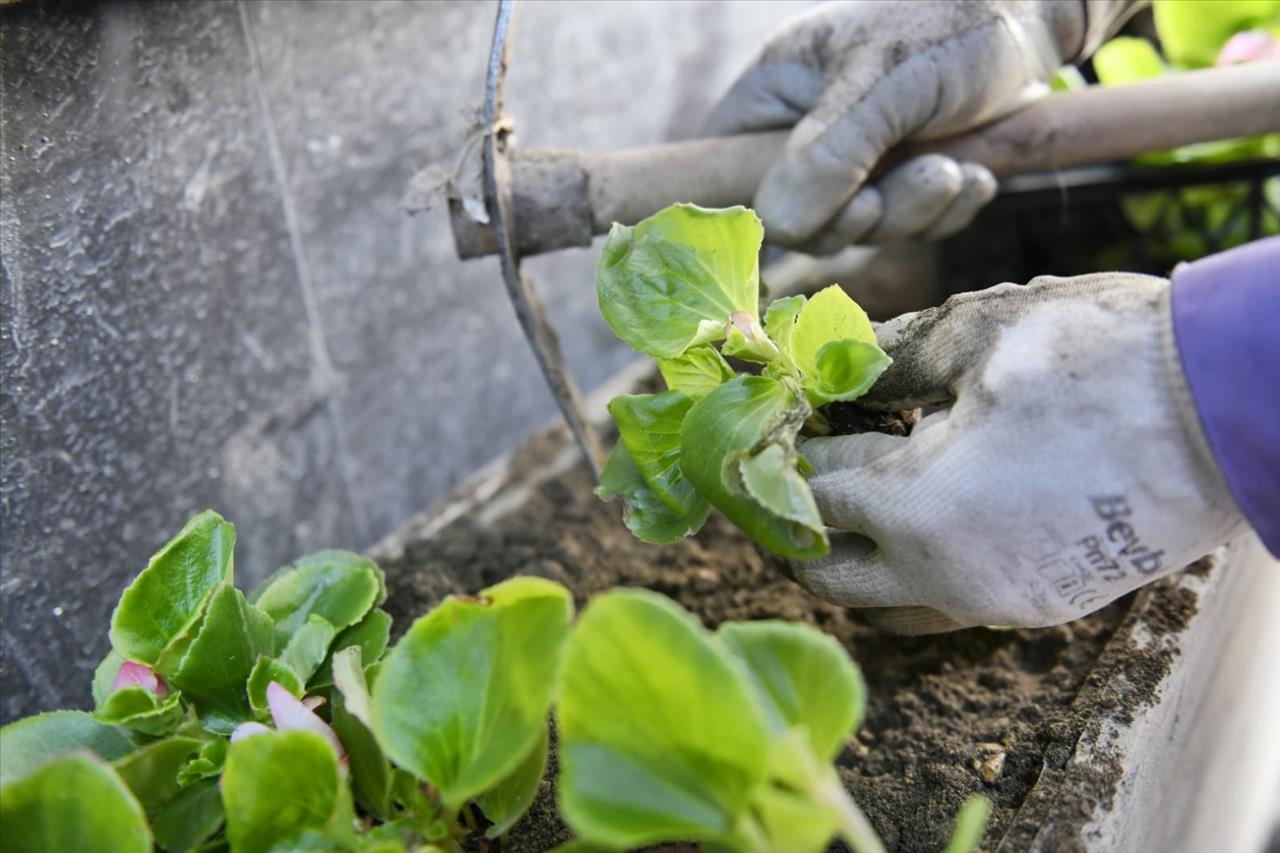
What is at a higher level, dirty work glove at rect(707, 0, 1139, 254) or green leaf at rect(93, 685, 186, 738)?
dirty work glove at rect(707, 0, 1139, 254)

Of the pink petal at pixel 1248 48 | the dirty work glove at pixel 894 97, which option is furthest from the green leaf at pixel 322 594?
the pink petal at pixel 1248 48

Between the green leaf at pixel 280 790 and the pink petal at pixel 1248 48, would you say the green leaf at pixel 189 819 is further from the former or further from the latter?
the pink petal at pixel 1248 48

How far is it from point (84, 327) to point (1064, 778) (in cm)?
70

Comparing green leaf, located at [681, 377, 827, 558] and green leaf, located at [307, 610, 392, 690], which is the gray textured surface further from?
green leaf, located at [681, 377, 827, 558]

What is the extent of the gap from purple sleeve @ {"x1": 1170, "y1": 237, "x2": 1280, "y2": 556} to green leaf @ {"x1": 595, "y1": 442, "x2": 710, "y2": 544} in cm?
26

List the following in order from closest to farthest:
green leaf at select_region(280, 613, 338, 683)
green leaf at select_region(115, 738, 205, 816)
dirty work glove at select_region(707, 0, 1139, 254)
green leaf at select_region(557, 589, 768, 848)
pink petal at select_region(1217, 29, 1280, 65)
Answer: green leaf at select_region(557, 589, 768, 848)
green leaf at select_region(115, 738, 205, 816)
green leaf at select_region(280, 613, 338, 683)
dirty work glove at select_region(707, 0, 1139, 254)
pink petal at select_region(1217, 29, 1280, 65)

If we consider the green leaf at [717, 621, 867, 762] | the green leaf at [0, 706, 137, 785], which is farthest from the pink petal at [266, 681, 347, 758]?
the green leaf at [717, 621, 867, 762]

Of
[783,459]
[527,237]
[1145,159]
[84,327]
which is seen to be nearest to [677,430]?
[783,459]

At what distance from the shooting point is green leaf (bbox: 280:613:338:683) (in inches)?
23.5

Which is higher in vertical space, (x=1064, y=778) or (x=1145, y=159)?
(x=1145, y=159)

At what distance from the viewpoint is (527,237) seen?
86cm

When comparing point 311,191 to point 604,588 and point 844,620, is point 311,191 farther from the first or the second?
point 844,620

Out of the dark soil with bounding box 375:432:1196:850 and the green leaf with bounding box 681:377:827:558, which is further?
the dark soil with bounding box 375:432:1196:850

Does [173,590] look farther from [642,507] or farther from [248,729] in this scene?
[642,507]
